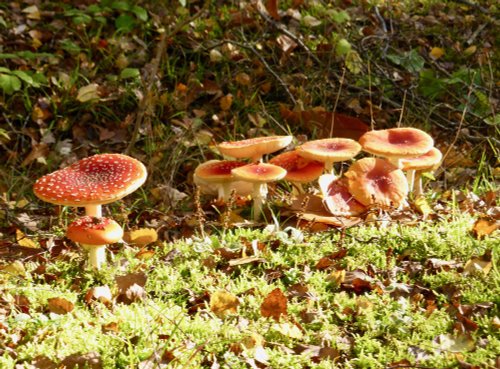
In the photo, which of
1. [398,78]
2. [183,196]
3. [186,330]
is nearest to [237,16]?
[398,78]

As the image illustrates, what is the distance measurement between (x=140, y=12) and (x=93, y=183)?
342 cm

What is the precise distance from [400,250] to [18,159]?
380cm

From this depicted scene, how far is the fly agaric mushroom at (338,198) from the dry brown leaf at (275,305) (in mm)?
1198

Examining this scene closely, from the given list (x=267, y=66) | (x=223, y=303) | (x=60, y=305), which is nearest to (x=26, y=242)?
(x=60, y=305)

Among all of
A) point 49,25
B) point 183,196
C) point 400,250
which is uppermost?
point 49,25

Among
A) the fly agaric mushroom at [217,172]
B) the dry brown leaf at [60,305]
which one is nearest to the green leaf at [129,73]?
the fly agaric mushroom at [217,172]

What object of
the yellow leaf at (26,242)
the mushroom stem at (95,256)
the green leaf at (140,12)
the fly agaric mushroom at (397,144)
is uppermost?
the green leaf at (140,12)

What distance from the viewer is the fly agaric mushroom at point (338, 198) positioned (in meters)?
4.57

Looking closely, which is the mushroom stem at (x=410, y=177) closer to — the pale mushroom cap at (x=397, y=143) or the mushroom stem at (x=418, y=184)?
the mushroom stem at (x=418, y=184)

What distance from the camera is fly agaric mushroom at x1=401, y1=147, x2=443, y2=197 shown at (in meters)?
4.90

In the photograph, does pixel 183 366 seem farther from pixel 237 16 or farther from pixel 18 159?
pixel 237 16

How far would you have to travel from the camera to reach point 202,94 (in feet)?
23.0

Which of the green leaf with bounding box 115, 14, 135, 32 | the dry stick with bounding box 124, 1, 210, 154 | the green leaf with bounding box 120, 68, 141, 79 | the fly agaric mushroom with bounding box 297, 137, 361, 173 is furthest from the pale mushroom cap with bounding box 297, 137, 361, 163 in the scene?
the green leaf with bounding box 115, 14, 135, 32

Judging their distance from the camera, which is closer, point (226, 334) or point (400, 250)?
point (226, 334)
